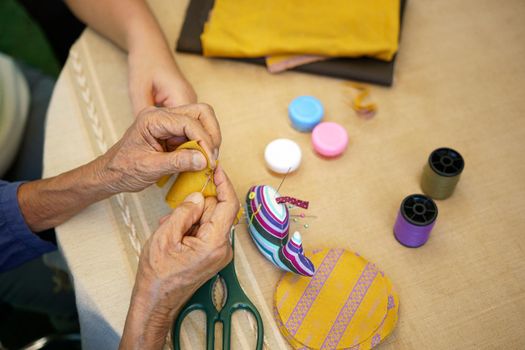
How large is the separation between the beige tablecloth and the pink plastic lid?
3 cm

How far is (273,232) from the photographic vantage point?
91 cm

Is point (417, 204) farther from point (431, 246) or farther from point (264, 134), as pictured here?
point (264, 134)

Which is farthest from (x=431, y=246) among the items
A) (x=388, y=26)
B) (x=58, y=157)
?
(x=58, y=157)

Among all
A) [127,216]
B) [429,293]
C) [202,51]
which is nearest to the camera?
[429,293]

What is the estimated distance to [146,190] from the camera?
1.04m

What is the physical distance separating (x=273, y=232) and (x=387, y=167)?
32 cm

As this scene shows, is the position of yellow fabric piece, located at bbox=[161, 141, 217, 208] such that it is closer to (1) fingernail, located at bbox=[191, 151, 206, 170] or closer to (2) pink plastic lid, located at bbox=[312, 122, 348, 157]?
(1) fingernail, located at bbox=[191, 151, 206, 170]

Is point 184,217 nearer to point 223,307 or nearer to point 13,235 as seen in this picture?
point 223,307

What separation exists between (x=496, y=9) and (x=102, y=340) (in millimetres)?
1249

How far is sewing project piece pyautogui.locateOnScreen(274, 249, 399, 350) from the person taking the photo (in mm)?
855

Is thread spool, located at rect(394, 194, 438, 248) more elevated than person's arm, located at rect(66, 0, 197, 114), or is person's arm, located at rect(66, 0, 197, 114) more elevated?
person's arm, located at rect(66, 0, 197, 114)

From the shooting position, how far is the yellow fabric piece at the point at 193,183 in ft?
2.90

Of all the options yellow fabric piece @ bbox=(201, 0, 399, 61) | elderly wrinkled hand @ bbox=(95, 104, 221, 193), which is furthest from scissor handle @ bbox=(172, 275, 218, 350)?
yellow fabric piece @ bbox=(201, 0, 399, 61)

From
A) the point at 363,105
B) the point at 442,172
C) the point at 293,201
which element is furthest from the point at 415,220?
the point at 363,105
